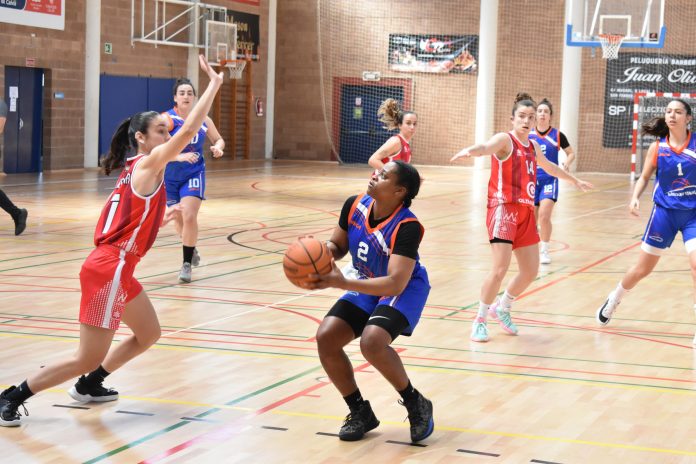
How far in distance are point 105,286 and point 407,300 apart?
1420mm

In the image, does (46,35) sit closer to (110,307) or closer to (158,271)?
(158,271)

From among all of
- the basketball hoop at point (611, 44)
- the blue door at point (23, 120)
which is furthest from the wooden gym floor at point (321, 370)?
the basketball hoop at point (611, 44)

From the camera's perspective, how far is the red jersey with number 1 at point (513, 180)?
7.46m

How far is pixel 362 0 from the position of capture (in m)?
28.7

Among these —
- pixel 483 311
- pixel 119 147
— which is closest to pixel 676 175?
pixel 483 311

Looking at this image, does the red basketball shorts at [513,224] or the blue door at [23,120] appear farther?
the blue door at [23,120]

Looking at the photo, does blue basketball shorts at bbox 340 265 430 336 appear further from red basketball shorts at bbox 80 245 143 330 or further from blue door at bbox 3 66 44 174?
blue door at bbox 3 66 44 174

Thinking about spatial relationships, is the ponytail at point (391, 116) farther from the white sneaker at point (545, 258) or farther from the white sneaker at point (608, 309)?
the white sneaker at point (608, 309)

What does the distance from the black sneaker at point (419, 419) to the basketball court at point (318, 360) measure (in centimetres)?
7

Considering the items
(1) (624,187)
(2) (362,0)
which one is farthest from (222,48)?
(1) (624,187)

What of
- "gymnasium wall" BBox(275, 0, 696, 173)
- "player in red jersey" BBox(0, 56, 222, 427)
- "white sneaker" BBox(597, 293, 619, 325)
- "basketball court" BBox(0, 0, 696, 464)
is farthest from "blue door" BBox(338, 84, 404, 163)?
"player in red jersey" BBox(0, 56, 222, 427)

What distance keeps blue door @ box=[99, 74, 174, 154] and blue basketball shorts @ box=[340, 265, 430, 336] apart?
19284 mm

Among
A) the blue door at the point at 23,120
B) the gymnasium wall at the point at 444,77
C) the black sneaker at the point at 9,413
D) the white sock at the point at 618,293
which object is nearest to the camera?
the black sneaker at the point at 9,413

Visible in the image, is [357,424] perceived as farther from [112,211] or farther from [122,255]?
[112,211]
